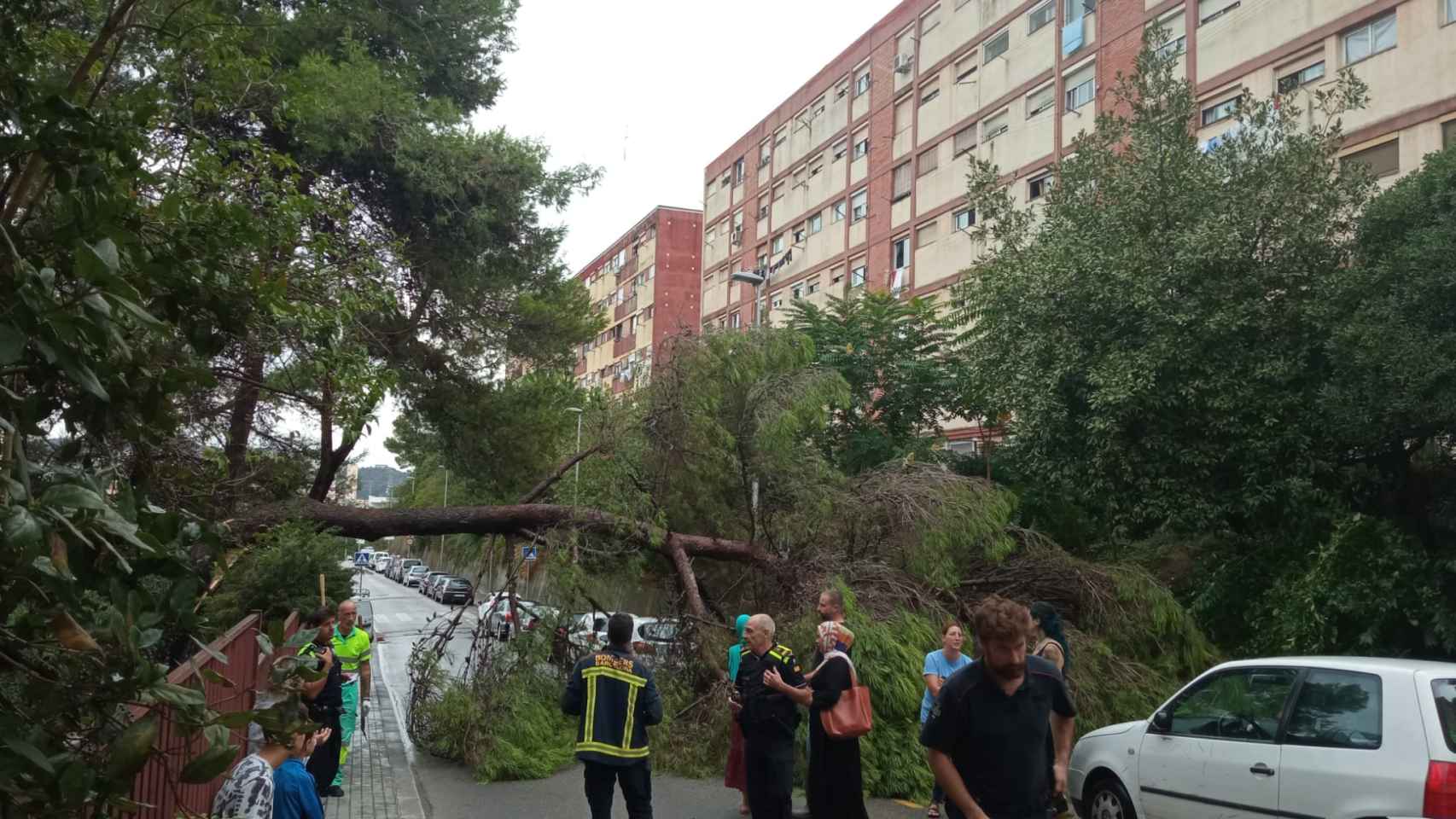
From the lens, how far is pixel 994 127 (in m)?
31.7

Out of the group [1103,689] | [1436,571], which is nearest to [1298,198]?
[1436,571]

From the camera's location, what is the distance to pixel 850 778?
6590mm

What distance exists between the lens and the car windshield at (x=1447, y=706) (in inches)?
218

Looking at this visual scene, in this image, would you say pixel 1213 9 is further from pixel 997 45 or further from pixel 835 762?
pixel 835 762

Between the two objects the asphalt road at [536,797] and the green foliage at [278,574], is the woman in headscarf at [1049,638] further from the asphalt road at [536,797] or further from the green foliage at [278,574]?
the green foliage at [278,574]

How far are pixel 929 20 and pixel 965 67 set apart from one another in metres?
3.17

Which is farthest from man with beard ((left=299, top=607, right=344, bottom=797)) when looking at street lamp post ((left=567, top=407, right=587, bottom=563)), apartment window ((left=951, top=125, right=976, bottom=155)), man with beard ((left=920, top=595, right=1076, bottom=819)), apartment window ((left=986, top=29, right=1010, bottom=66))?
apartment window ((left=986, top=29, right=1010, bottom=66))

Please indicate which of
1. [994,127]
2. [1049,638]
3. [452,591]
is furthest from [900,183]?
[1049,638]

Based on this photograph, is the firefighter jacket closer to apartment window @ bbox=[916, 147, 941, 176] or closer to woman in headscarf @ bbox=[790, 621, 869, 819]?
woman in headscarf @ bbox=[790, 621, 869, 819]

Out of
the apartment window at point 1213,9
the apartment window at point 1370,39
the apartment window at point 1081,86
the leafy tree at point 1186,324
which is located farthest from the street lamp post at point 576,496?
the apartment window at point 1081,86

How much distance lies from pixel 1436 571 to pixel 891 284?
24218 millimetres

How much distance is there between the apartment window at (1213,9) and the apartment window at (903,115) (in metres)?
11.8

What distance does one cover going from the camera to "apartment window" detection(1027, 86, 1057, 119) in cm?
2953

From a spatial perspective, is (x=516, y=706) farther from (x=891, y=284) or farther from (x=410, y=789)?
(x=891, y=284)
